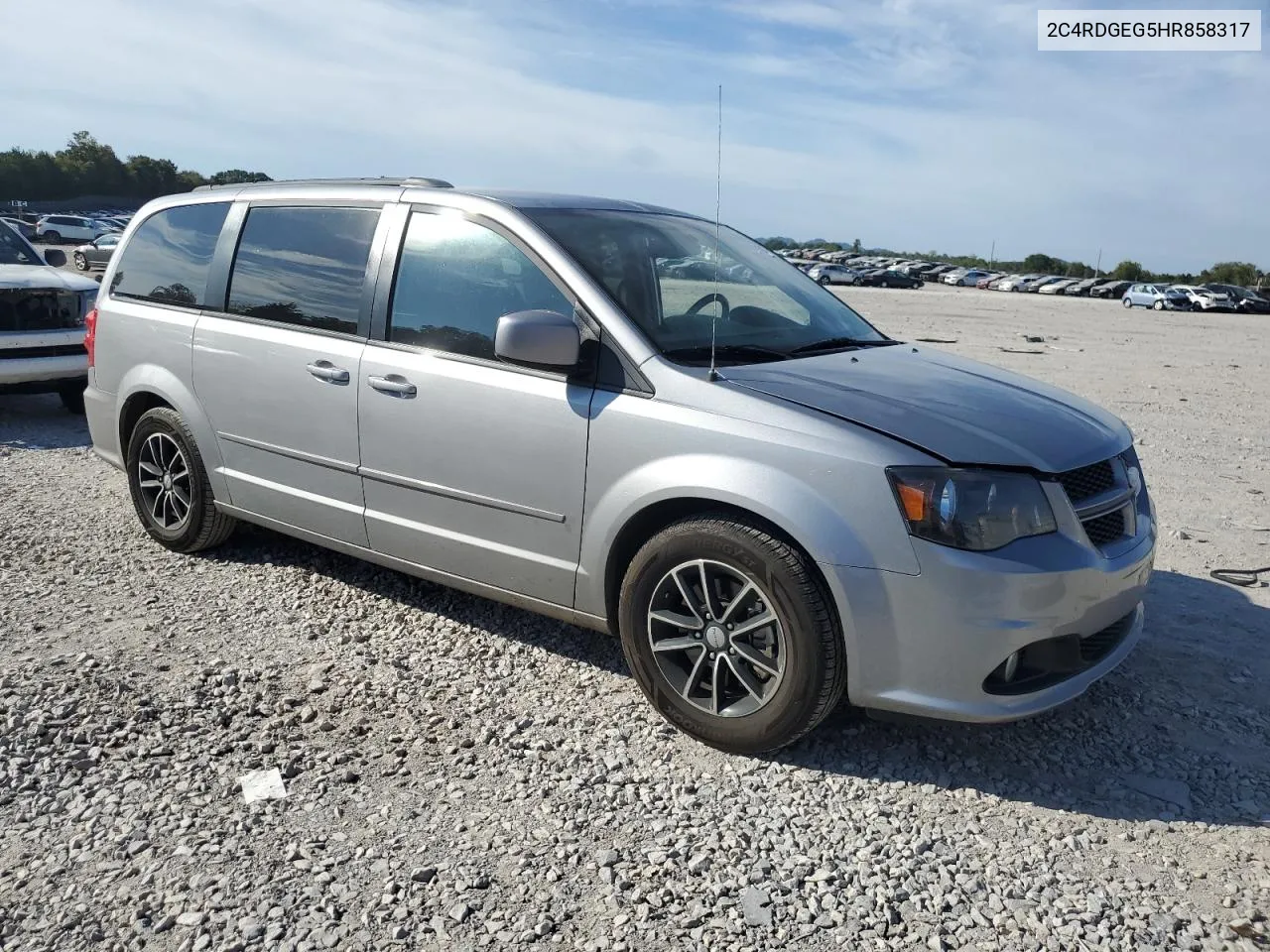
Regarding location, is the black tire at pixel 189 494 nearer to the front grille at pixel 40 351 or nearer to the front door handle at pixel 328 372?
the front door handle at pixel 328 372

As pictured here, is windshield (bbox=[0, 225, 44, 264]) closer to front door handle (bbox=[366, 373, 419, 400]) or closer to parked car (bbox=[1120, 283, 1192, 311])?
front door handle (bbox=[366, 373, 419, 400])

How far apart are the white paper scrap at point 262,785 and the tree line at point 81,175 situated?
317 feet

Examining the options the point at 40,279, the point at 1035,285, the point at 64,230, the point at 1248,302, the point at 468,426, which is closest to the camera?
the point at 468,426

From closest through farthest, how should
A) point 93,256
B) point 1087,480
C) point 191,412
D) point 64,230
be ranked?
1. point 1087,480
2. point 191,412
3. point 93,256
4. point 64,230

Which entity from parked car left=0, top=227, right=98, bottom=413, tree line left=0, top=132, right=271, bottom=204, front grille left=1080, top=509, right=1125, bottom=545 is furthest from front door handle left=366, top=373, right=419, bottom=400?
tree line left=0, top=132, right=271, bottom=204

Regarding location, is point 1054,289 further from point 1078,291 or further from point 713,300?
point 713,300

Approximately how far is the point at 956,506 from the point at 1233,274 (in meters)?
88.2

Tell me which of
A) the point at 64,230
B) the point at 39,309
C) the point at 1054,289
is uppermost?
the point at 64,230

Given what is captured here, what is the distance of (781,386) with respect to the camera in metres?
3.54

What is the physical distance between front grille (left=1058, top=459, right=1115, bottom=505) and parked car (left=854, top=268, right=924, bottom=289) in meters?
58.3

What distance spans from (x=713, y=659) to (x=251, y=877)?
5.19 feet

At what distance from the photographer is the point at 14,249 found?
951 cm

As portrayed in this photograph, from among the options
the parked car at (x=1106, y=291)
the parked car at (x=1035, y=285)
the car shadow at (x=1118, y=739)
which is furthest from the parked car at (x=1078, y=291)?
the car shadow at (x=1118, y=739)

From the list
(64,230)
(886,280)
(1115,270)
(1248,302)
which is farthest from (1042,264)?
(64,230)
